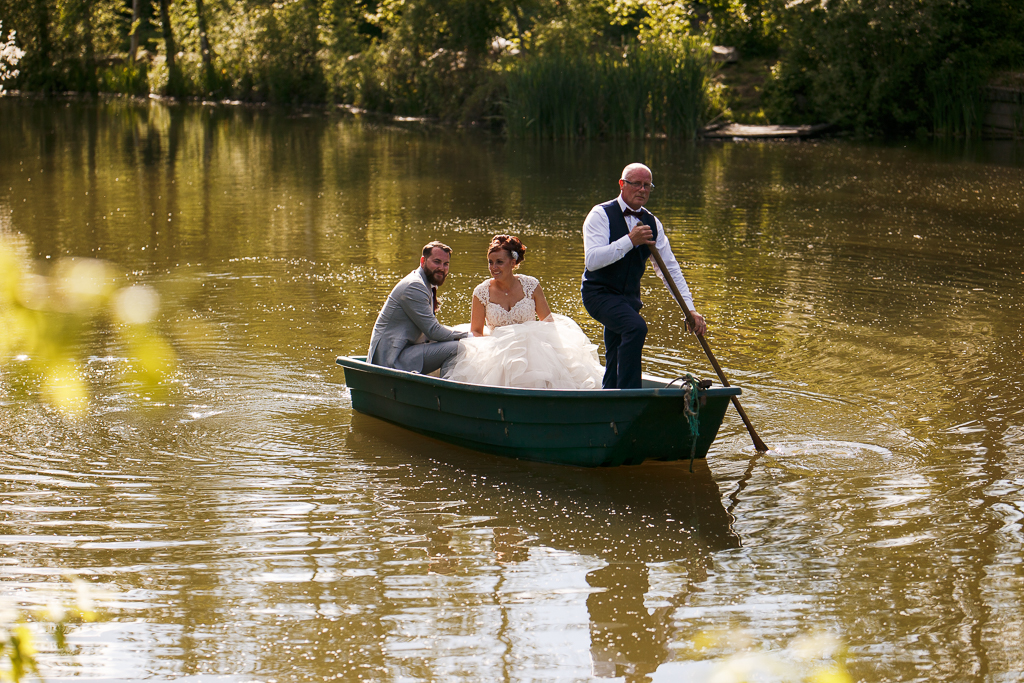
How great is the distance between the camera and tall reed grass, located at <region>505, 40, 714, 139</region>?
83.5 feet

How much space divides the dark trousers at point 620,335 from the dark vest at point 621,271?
0.03 m

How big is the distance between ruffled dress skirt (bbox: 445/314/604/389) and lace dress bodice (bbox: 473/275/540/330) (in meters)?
0.18

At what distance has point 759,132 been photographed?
26953mm

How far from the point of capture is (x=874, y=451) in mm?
6305

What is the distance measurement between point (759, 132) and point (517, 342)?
2187 cm

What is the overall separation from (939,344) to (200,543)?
5848 mm

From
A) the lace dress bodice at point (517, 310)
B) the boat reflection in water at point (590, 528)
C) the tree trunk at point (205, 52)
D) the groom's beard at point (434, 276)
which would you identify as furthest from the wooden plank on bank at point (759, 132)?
the tree trunk at point (205, 52)

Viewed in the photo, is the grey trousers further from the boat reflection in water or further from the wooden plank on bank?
the wooden plank on bank

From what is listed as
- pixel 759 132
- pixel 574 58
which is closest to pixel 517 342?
pixel 574 58

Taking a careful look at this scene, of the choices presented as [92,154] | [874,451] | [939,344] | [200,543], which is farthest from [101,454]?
[92,154]

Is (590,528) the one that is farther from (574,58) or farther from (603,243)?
(574,58)

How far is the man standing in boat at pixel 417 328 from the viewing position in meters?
6.75

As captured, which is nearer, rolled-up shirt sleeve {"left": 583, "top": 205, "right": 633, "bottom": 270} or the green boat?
the green boat

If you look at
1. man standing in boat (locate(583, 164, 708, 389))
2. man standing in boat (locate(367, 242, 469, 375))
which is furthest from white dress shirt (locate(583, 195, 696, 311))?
man standing in boat (locate(367, 242, 469, 375))
